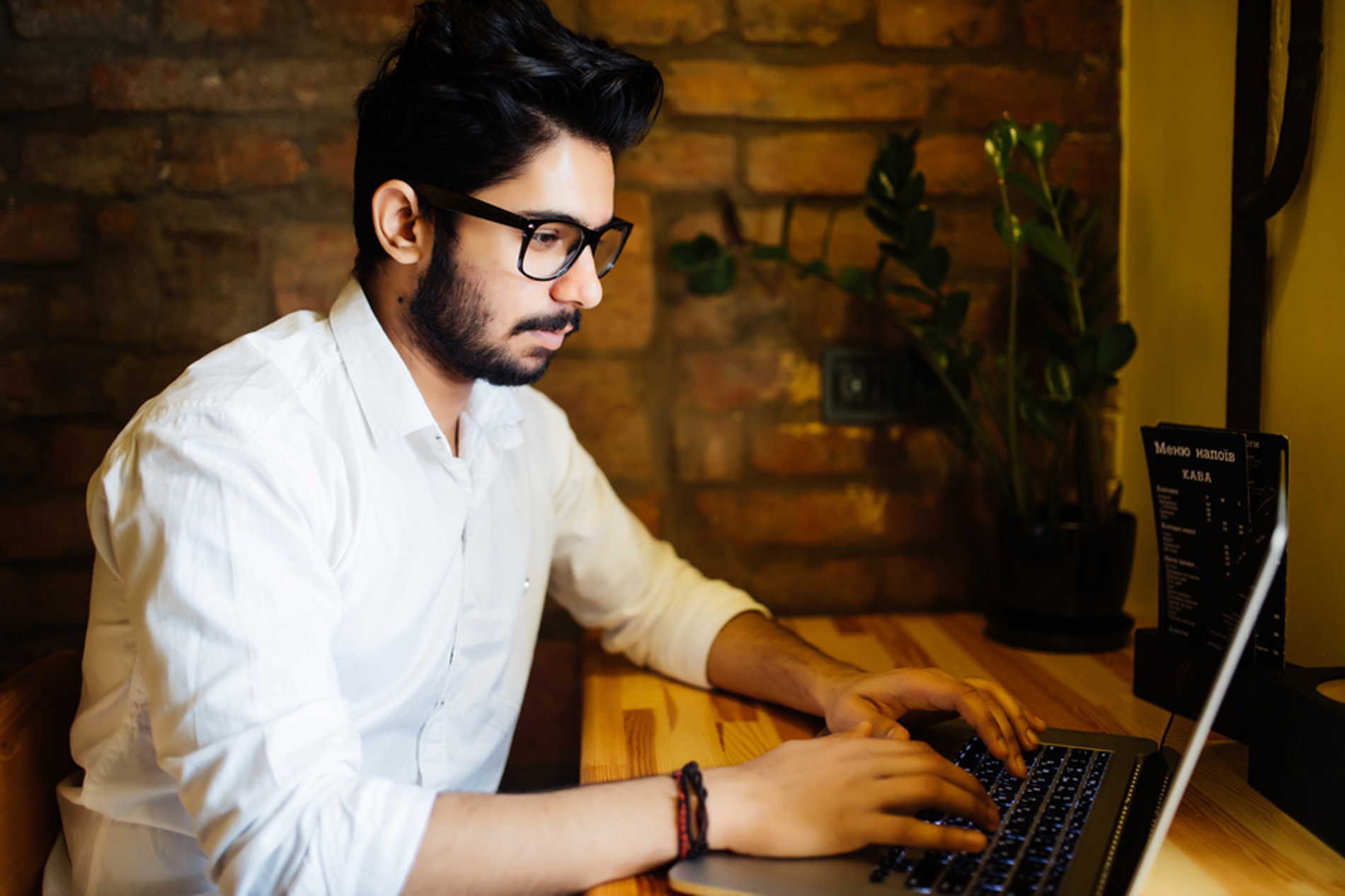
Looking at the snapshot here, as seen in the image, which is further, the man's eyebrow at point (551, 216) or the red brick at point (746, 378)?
the red brick at point (746, 378)

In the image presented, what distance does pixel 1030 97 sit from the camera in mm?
1503

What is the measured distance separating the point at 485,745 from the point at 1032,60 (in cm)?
141

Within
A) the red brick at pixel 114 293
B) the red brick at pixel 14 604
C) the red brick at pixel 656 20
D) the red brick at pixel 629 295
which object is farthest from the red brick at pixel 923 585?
the red brick at pixel 14 604

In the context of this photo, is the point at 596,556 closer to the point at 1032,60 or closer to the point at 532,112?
the point at 532,112

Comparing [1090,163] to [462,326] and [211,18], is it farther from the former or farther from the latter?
[211,18]

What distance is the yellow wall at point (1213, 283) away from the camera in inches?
39.9

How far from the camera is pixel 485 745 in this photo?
46.8 inches

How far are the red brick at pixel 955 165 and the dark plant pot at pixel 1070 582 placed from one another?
58 cm

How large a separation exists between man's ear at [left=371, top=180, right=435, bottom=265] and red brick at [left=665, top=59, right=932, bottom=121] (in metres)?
0.59

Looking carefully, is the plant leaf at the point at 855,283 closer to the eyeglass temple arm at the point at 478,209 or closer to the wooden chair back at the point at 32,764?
the eyeglass temple arm at the point at 478,209

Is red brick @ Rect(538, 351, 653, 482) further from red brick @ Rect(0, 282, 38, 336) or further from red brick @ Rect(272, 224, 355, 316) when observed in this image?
red brick @ Rect(0, 282, 38, 336)

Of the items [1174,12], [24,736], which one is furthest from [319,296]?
[1174,12]

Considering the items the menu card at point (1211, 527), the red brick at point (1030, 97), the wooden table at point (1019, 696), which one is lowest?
the wooden table at point (1019, 696)

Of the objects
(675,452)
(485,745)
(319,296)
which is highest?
(319,296)
